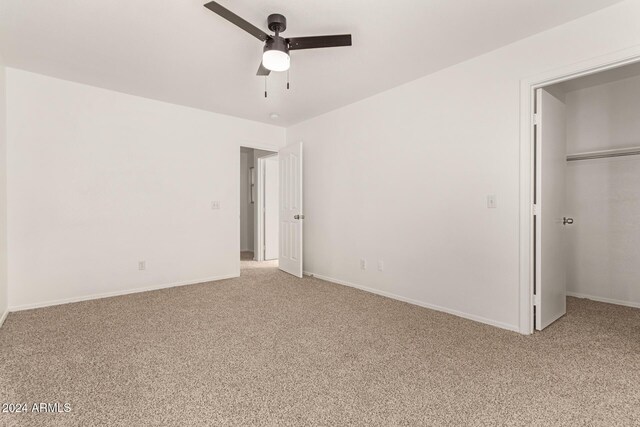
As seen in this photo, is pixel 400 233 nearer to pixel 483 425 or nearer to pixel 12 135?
pixel 483 425

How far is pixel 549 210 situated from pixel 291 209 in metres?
3.23

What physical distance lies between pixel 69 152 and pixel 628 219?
6030 millimetres

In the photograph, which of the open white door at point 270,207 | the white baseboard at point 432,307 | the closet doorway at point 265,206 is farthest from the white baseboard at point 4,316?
the open white door at point 270,207

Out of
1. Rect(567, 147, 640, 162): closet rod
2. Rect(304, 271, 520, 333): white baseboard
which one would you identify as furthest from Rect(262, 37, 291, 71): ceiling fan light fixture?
Rect(567, 147, 640, 162): closet rod

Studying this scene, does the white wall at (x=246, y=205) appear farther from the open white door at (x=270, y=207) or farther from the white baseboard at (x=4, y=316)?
the white baseboard at (x=4, y=316)

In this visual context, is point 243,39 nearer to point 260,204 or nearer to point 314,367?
point 314,367

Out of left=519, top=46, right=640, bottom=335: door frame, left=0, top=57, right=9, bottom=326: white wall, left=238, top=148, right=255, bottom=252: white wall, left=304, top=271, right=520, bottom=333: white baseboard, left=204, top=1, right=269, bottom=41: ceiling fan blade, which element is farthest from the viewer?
left=238, top=148, right=255, bottom=252: white wall

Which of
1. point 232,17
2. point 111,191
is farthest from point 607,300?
point 111,191

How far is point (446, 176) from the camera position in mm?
3068

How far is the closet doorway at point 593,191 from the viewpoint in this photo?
2740mm

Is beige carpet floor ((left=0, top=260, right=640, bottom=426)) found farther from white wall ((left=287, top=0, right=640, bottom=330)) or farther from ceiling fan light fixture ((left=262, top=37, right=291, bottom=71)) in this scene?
ceiling fan light fixture ((left=262, top=37, right=291, bottom=71))

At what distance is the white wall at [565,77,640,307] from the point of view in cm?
331

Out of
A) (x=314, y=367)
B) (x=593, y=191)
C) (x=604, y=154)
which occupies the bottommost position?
(x=314, y=367)

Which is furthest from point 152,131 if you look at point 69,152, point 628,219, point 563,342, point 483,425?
point 628,219
